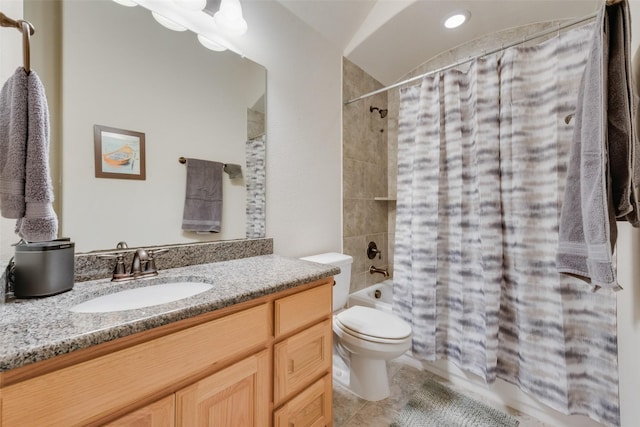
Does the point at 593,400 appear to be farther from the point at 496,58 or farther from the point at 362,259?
the point at 496,58

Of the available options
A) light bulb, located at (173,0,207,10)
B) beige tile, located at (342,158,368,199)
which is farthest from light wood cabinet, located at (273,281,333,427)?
light bulb, located at (173,0,207,10)

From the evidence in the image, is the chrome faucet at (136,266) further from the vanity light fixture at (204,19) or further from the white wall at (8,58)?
the vanity light fixture at (204,19)

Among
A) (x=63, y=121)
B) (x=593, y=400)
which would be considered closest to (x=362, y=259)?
(x=593, y=400)

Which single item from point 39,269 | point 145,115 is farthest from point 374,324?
point 145,115

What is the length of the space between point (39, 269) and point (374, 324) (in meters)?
1.40

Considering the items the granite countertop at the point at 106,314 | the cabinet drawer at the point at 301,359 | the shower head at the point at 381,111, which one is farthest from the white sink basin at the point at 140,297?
the shower head at the point at 381,111

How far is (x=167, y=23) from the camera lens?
1.17m

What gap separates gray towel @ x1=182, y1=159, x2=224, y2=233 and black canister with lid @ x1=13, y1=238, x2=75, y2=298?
46 centimetres

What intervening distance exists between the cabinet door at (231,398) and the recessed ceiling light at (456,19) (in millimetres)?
2337

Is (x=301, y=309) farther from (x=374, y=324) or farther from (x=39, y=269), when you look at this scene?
(x=39, y=269)

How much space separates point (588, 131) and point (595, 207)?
Result: 0.83ft

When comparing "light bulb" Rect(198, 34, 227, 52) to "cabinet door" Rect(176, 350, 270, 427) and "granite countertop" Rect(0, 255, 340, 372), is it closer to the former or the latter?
"granite countertop" Rect(0, 255, 340, 372)

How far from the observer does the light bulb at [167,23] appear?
1.13 meters

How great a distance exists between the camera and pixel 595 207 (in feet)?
2.58
